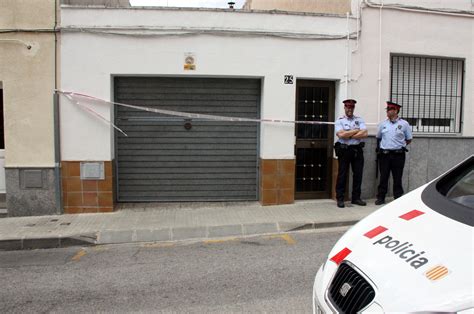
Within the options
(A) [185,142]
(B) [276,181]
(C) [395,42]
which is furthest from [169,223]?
(C) [395,42]

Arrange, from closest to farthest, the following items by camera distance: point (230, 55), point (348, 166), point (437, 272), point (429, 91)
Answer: point (437, 272)
point (230, 55)
point (348, 166)
point (429, 91)

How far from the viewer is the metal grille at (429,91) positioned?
354 inches

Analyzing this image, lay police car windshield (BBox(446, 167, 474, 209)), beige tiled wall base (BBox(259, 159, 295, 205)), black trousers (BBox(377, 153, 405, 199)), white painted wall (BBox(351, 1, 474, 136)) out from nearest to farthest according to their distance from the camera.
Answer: police car windshield (BBox(446, 167, 474, 209)), black trousers (BBox(377, 153, 405, 199)), beige tiled wall base (BBox(259, 159, 295, 205)), white painted wall (BBox(351, 1, 474, 136))

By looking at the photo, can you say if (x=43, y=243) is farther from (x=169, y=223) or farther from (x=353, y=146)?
(x=353, y=146)

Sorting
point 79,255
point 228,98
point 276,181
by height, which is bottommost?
point 79,255

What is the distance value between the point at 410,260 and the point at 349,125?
5.90 metres

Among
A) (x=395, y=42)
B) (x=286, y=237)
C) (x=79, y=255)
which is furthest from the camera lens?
(x=395, y=42)

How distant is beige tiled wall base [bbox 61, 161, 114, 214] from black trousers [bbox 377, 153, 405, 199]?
493 cm

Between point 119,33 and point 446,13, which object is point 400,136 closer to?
point 446,13

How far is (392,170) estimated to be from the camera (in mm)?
8188

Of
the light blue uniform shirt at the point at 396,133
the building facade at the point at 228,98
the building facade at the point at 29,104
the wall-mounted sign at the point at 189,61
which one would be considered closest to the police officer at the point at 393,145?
the light blue uniform shirt at the point at 396,133

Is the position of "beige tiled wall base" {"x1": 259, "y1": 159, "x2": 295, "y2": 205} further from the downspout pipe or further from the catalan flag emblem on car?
the catalan flag emblem on car

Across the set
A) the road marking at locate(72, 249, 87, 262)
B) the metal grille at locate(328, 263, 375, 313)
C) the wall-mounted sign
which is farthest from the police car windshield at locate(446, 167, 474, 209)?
the wall-mounted sign

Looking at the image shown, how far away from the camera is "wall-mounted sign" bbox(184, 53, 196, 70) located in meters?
7.98
